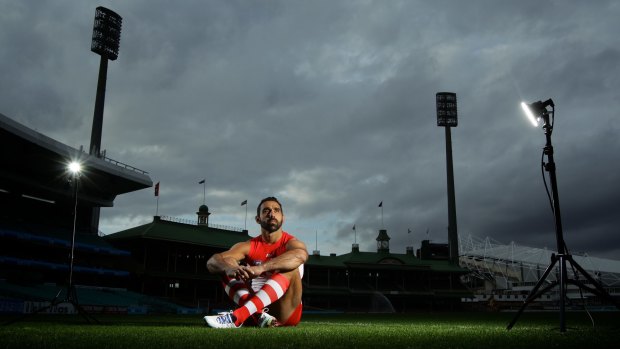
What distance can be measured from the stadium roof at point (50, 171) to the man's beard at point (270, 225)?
31.9 metres

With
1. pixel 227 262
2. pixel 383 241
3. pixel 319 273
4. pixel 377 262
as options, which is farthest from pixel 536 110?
pixel 383 241

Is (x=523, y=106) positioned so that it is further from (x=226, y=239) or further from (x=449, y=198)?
(x=449, y=198)

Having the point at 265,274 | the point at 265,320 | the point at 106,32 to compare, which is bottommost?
the point at 265,320

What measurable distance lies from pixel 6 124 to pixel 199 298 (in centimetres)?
2944

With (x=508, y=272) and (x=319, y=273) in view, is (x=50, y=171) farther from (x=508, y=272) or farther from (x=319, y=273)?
(x=508, y=272)

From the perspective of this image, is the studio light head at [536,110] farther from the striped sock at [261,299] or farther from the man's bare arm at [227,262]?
the man's bare arm at [227,262]

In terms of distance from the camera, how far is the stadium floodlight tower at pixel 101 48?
217 feet

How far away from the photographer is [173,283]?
53688mm

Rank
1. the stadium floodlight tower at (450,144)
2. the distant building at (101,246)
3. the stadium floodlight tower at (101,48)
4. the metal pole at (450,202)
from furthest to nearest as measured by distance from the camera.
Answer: the metal pole at (450,202), the stadium floodlight tower at (450,144), the stadium floodlight tower at (101,48), the distant building at (101,246)

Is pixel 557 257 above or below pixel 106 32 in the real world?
below

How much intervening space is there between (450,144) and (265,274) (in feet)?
300

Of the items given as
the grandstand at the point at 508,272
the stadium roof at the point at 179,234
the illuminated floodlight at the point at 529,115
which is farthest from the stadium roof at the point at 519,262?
the illuminated floodlight at the point at 529,115

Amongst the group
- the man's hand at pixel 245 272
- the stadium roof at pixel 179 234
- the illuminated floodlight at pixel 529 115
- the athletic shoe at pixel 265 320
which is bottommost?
the athletic shoe at pixel 265 320

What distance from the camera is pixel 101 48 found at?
6756cm
